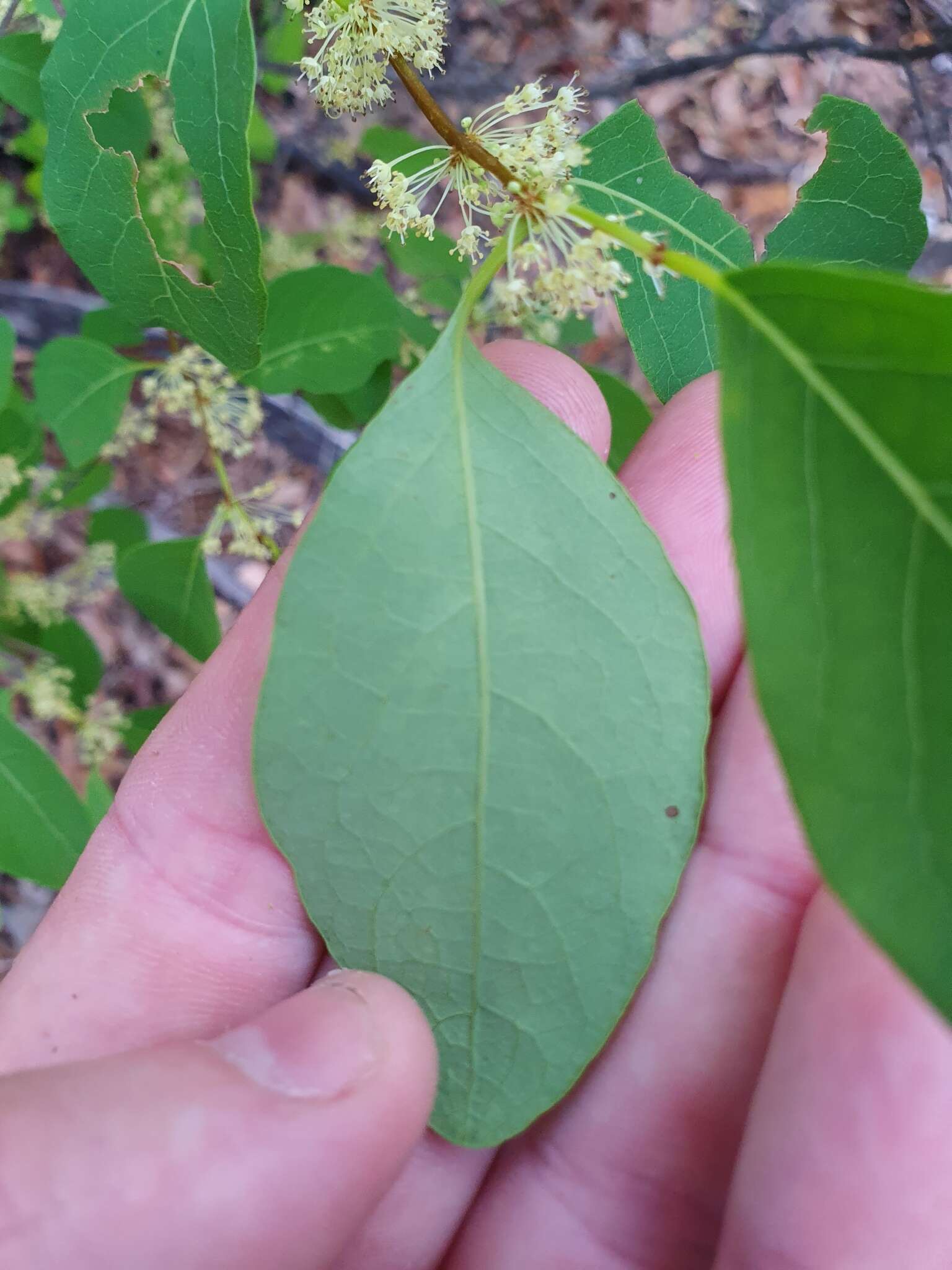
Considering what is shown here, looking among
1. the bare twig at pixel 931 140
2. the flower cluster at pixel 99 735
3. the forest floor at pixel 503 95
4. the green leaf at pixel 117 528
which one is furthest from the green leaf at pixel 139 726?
the bare twig at pixel 931 140

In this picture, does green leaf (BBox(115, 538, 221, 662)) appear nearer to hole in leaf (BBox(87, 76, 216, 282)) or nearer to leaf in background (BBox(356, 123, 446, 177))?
hole in leaf (BBox(87, 76, 216, 282))

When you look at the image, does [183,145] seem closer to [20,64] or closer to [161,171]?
[20,64]

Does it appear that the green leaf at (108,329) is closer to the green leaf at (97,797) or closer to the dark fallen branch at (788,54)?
the green leaf at (97,797)

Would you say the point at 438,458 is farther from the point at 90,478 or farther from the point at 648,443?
the point at 90,478

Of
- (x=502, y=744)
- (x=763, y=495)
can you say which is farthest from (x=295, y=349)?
(x=763, y=495)

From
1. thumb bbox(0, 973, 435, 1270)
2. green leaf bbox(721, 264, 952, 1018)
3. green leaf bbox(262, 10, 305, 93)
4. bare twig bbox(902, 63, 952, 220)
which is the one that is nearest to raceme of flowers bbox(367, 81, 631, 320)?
green leaf bbox(721, 264, 952, 1018)

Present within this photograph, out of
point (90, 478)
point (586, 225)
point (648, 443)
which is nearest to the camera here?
point (586, 225)
